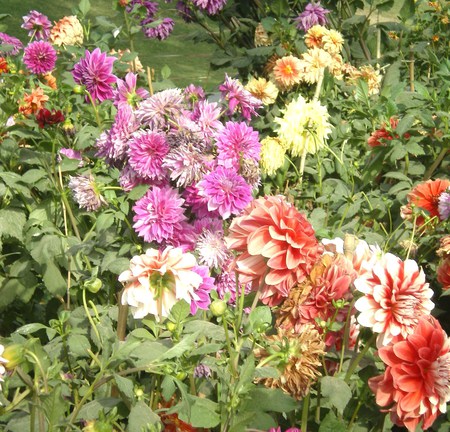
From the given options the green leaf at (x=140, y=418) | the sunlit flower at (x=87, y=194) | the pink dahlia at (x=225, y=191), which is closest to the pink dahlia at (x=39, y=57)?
the sunlit flower at (x=87, y=194)

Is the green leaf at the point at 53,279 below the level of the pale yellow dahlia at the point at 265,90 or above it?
below

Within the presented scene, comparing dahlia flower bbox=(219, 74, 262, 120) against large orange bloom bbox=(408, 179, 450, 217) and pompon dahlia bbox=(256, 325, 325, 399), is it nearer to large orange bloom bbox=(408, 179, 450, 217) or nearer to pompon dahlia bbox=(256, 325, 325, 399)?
large orange bloom bbox=(408, 179, 450, 217)

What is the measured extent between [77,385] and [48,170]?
66 centimetres

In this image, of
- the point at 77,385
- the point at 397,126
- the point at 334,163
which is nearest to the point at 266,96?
the point at 334,163

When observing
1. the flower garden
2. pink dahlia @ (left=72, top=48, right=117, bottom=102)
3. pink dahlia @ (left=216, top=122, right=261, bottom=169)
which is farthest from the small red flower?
pink dahlia @ (left=216, top=122, right=261, bottom=169)

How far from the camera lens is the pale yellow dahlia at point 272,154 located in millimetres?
2365

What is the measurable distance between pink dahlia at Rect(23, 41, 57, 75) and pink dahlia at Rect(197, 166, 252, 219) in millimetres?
1103

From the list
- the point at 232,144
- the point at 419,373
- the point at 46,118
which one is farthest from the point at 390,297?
the point at 46,118

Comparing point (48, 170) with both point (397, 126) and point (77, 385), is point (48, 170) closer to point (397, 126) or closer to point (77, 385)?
point (77, 385)

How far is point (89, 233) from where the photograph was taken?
1834mm

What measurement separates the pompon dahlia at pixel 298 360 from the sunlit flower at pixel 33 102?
3.89 feet

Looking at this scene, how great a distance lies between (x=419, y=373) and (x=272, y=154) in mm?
1324

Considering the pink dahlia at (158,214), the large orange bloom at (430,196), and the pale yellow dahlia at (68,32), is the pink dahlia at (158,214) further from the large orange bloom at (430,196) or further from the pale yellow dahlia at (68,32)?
the pale yellow dahlia at (68,32)

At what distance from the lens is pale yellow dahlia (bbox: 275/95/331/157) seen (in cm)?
221
